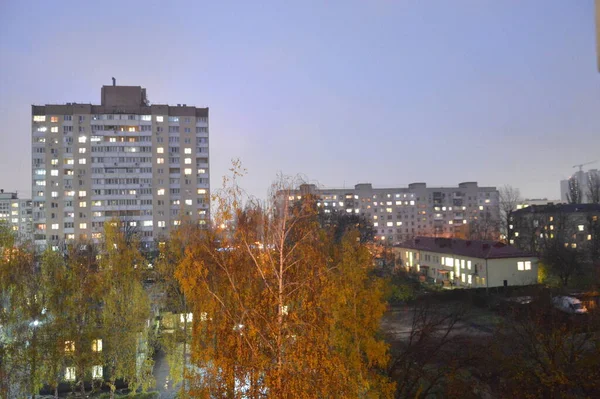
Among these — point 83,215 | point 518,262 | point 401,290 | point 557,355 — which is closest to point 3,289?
point 557,355

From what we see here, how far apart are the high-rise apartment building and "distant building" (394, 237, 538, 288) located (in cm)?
2558

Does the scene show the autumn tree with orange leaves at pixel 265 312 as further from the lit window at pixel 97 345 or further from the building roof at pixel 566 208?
the building roof at pixel 566 208

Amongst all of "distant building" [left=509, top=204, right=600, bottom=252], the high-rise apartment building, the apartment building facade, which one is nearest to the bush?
the high-rise apartment building

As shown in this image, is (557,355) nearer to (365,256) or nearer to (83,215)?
(365,256)

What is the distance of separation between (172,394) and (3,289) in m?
6.98

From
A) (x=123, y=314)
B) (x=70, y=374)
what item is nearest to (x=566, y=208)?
(x=123, y=314)

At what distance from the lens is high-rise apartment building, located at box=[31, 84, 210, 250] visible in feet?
168

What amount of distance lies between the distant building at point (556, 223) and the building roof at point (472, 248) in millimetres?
11039

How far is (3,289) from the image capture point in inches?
517

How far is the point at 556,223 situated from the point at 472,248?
1922cm

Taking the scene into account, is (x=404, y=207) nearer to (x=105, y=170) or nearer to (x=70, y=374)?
(x=105, y=170)

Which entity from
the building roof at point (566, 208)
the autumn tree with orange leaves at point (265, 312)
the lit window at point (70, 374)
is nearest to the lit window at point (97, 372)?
the lit window at point (70, 374)

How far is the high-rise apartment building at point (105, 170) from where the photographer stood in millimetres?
51094

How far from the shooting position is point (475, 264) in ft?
108
